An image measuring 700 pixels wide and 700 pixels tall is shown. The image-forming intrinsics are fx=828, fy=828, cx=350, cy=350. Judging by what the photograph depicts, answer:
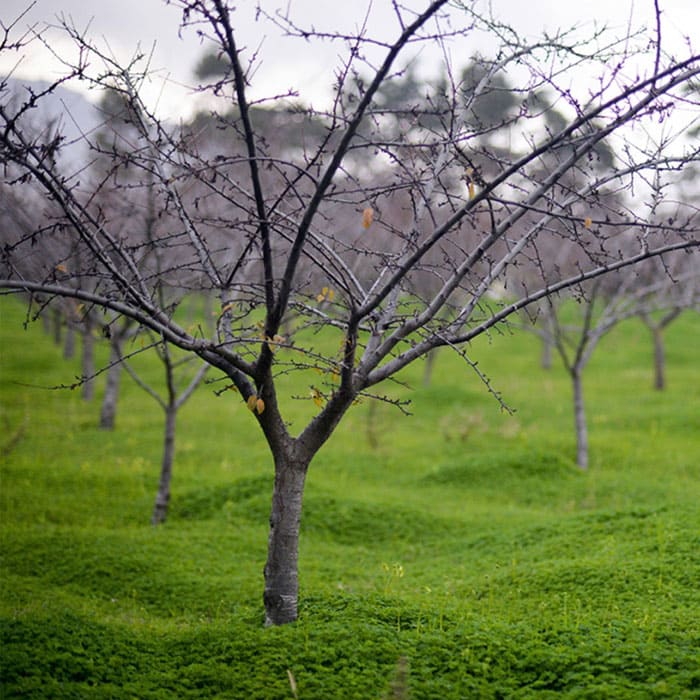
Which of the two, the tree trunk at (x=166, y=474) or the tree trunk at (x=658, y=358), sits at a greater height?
the tree trunk at (x=658, y=358)

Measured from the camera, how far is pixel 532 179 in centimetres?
517

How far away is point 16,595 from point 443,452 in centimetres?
993

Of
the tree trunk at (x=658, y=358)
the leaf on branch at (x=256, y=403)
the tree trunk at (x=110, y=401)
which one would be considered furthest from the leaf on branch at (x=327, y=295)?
the tree trunk at (x=658, y=358)

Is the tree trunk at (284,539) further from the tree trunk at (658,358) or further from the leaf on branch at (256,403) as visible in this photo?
the tree trunk at (658,358)

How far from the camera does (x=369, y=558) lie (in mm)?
9453

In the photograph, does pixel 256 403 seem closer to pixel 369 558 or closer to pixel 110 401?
pixel 369 558

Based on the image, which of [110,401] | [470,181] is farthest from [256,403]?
[110,401]

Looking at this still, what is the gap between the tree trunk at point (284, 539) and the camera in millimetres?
5770

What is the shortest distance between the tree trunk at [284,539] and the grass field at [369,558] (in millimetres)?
296

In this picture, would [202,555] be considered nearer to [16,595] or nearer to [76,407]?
[16,595]

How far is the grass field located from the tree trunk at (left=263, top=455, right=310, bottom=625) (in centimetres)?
30

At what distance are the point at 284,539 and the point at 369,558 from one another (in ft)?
12.8

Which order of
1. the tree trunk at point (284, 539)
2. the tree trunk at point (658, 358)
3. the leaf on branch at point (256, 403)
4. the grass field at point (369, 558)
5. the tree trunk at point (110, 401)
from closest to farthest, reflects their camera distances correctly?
the grass field at point (369, 558)
the leaf on branch at point (256, 403)
the tree trunk at point (284, 539)
the tree trunk at point (110, 401)
the tree trunk at point (658, 358)

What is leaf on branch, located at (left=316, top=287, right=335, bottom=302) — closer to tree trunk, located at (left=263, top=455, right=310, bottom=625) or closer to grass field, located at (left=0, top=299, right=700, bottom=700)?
tree trunk, located at (left=263, top=455, right=310, bottom=625)
